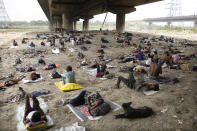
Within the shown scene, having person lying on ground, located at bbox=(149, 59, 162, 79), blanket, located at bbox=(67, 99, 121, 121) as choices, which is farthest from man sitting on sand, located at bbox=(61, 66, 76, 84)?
person lying on ground, located at bbox=(149, 59, 162, 79)

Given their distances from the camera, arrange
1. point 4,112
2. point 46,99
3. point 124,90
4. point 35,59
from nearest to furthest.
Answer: point 4,112 → point 46,99 → point 124,90 → point 35,59

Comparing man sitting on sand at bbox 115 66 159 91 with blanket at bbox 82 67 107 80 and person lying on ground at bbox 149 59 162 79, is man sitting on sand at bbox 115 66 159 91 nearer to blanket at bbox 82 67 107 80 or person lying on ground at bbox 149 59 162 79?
person lying on ground at bbox 149 59 162 79

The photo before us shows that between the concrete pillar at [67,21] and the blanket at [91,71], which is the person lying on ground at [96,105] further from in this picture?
the concrete pillar at [67,21]

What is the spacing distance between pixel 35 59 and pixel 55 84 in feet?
19.8

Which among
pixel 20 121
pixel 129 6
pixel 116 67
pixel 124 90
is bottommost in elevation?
pixel 20 121

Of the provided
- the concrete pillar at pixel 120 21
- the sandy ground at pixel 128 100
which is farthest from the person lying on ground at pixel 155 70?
the concrete pillar at pixel 120 21

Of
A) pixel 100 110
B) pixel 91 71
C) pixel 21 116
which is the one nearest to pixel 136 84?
pixel 100 110

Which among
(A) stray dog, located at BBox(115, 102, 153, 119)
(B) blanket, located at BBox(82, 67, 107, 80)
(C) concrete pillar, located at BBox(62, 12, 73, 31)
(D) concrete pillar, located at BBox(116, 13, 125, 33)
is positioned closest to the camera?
(A) stray dog, located at BBox(115, 102, 153, 119)

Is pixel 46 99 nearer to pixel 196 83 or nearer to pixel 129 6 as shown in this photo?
pixel 196 83

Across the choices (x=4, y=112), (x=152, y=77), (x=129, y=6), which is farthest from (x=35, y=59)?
(x=129, y=6)

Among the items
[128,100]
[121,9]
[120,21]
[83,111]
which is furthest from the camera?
[120,21]

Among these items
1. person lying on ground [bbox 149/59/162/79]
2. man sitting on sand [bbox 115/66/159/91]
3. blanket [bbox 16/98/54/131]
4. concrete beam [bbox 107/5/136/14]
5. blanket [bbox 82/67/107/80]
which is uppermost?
concrete beam [bbox 107/5/136/14]

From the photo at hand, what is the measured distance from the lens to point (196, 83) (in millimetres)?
7512

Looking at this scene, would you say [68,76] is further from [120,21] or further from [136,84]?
[120,21]
